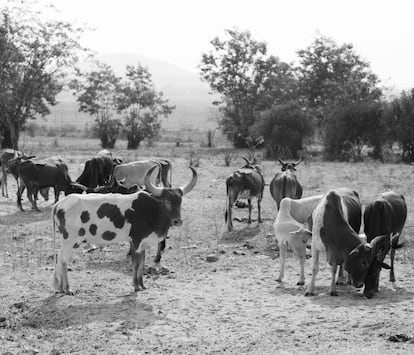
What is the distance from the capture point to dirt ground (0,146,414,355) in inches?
284

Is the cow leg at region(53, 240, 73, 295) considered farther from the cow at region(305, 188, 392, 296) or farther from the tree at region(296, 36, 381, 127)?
the tree at region(296, 36, 381, 127)

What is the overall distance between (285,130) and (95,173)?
19976mm

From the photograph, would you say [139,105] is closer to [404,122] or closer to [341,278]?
[404,122]

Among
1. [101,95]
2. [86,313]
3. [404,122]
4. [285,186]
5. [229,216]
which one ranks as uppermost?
[101,95]

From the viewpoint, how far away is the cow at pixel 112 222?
29.8 ft

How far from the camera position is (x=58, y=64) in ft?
107

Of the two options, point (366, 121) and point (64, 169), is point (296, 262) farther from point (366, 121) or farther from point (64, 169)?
point (366, 121)

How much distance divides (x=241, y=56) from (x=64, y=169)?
29.9 metres

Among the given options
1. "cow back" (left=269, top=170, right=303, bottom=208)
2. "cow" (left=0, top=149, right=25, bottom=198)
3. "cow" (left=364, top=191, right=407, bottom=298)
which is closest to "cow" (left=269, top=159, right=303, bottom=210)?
"cow back" (left=269, top=170, right=303, bottom=208)

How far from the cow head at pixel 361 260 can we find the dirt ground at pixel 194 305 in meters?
0.30

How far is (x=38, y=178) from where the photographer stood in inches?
643

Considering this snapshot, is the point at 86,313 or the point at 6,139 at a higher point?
the point at 6,139

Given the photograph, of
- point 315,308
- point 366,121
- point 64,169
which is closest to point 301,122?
point 366,121

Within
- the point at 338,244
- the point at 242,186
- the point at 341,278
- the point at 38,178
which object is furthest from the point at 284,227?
the point at 38,178
